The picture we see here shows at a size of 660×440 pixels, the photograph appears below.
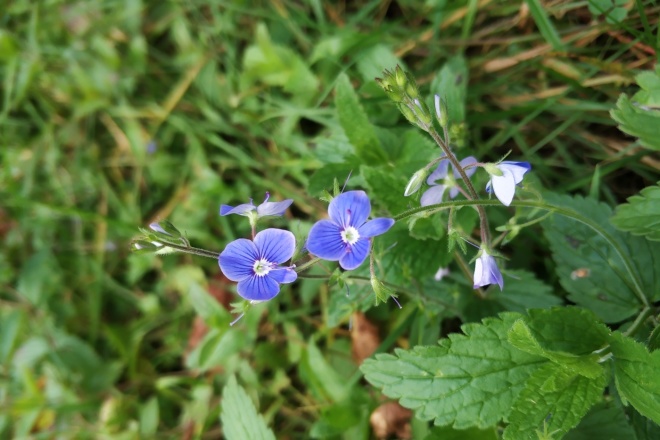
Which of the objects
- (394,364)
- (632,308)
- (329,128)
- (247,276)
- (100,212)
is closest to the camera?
(247,276)

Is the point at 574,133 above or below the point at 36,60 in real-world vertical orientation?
below

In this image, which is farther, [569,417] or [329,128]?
[329,128]

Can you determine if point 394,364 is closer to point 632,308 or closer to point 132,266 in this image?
point 632,308

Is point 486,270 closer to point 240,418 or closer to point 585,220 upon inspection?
point 585,220

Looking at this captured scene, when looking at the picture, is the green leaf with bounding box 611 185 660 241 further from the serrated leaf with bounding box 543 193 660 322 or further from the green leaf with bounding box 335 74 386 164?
the green leaf with bounding box 335 74 386 164

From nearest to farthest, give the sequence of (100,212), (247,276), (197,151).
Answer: (247,276) → (197,151) → (100,212)

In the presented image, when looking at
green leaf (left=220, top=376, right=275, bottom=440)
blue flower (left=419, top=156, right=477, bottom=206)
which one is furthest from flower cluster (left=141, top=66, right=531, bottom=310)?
green leaf (left=220, top=376, right=275, bottom=440)

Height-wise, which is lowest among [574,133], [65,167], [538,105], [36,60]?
[574,133]

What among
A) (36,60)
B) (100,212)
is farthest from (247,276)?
(36,60)
